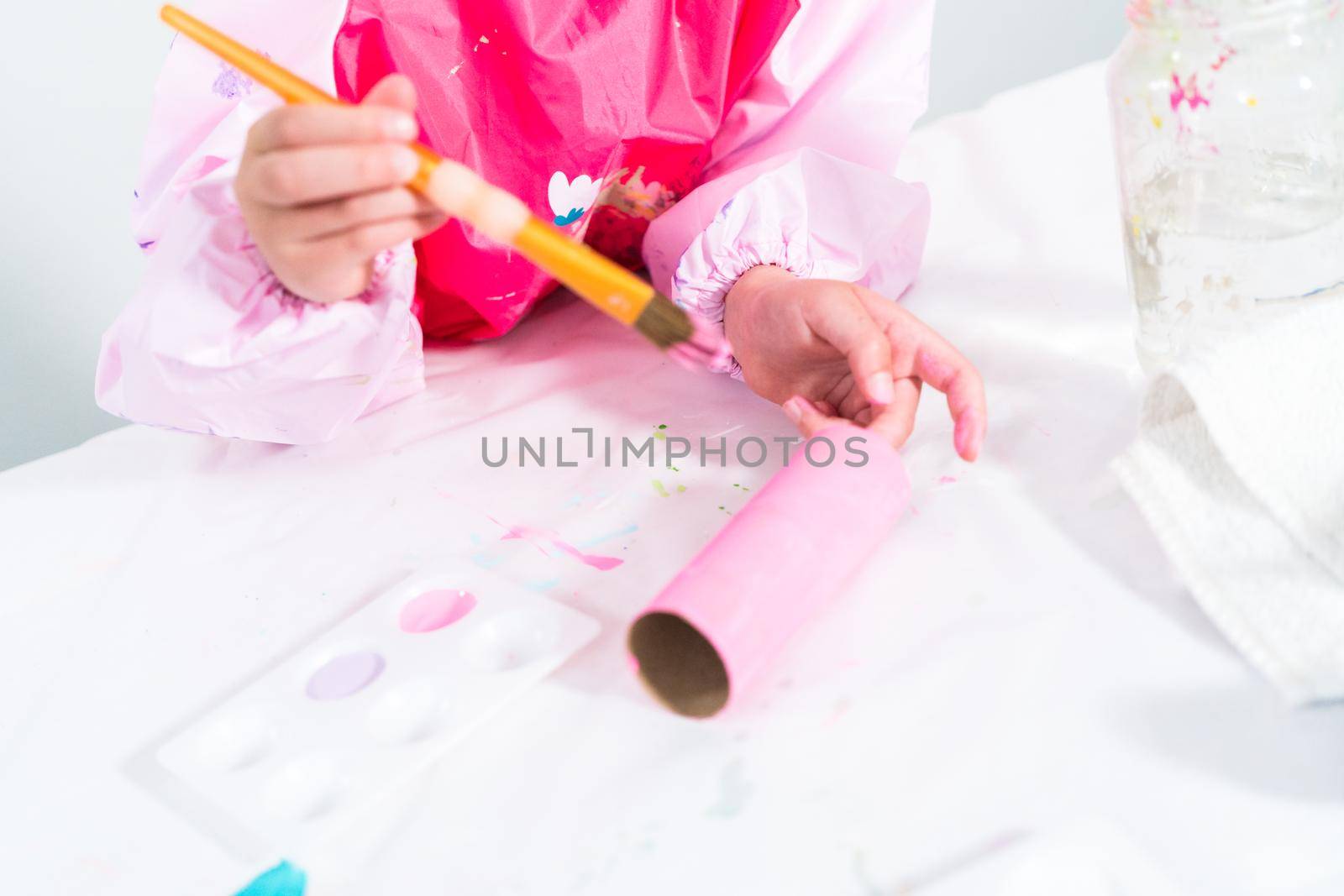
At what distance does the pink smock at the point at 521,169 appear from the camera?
17.5 inches

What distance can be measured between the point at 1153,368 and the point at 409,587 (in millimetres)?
306

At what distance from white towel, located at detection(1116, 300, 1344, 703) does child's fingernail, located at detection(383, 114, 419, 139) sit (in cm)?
26

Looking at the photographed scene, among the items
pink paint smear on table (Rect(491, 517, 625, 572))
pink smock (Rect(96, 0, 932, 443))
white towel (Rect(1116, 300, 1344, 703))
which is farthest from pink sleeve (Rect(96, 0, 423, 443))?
white towel (Rect(1116, 300, 1344, 703))

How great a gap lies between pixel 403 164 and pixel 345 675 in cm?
16

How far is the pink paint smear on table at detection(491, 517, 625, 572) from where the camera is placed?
0.39 metres

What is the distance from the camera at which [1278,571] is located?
328 millimetres

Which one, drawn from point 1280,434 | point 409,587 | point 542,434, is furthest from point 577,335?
point 1280,434

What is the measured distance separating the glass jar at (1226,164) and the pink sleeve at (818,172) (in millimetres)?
132

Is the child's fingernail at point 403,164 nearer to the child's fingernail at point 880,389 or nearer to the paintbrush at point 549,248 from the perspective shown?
the paintbrush at point 549,248

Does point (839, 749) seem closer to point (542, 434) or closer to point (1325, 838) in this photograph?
point (1325, 838)

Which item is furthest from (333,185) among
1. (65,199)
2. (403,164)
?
(65,199)

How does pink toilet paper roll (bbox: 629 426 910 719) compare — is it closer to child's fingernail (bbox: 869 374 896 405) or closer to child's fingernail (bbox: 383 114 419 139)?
child's fingernail (bbox: 869 374 896 405)

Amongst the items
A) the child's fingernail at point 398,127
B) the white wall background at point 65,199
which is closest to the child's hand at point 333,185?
the child's fingernail at point 398,127

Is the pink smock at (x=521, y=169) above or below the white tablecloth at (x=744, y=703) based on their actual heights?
above
